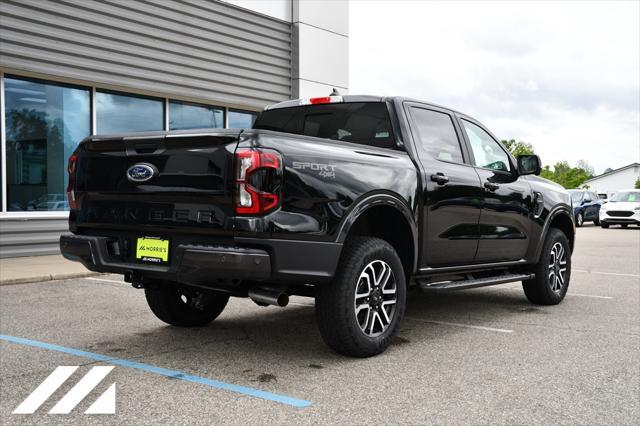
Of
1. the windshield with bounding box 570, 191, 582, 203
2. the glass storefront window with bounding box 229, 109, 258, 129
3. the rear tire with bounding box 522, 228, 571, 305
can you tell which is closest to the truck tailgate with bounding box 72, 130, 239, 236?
the rear tire with bounding box 522, 228, 571, 305

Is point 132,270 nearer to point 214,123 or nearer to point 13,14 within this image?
point 13,14

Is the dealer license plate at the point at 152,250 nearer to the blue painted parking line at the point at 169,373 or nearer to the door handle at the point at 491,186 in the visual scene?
the blue painted parking line at the point at 169,373

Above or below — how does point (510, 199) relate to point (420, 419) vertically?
above

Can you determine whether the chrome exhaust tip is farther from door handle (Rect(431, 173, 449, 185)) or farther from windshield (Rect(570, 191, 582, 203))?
windshield (Rect(570, 191, 582, 203))

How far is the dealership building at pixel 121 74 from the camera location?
1145 centimetres

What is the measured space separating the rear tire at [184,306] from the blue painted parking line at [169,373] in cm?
83

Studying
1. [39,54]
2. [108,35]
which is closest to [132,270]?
[39,54]

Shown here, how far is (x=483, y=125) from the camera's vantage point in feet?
22.6

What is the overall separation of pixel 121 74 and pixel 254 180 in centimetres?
954

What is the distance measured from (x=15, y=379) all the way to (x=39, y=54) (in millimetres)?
8543

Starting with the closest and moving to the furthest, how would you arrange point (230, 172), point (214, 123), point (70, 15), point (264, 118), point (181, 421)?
point (181, 421)
point (230, 172)
point (264, 118)
point (70, 15)
point (214, 123)

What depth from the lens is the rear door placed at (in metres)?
5.58

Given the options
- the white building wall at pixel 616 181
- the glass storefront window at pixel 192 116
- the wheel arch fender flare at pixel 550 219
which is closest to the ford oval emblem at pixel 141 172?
the wheel arch fender flare at pixel 550 219

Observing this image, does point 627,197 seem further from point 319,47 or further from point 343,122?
point 343,122
